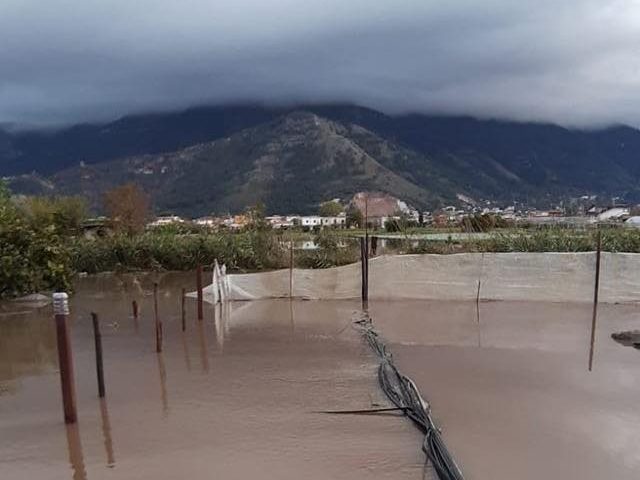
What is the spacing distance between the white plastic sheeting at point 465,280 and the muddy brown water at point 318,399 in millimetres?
958

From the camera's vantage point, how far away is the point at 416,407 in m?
7.06

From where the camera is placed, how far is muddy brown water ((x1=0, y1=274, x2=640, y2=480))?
602 cm

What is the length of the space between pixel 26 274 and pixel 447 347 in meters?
10.2

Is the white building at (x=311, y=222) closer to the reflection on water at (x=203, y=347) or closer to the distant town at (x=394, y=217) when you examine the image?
the distant town at (x=394, y=217)

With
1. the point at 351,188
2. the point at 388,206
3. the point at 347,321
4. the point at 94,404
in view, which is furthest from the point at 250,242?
the point at 351,188

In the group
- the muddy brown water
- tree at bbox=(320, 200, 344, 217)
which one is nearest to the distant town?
tree at bbox=(320, 200, 344, 217)

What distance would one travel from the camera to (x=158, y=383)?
873 centimetres

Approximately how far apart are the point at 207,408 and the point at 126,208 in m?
32.0

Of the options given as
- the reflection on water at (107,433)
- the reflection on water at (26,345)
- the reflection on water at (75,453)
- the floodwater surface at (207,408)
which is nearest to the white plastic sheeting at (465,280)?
the floodwater surface at (207,408)

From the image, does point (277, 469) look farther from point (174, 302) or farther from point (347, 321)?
point (174, 302)

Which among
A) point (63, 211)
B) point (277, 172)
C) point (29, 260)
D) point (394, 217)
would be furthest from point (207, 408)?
point (277, 172)

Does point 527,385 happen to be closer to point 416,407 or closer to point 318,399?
point 416,407

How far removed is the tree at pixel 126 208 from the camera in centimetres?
3528

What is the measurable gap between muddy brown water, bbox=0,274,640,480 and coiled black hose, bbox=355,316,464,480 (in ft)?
0.44
